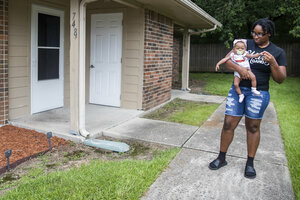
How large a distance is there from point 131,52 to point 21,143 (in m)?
3.26

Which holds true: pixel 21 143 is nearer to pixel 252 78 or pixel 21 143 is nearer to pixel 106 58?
pixel 106 58

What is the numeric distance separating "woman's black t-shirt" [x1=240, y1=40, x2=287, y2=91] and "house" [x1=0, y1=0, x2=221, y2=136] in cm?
257

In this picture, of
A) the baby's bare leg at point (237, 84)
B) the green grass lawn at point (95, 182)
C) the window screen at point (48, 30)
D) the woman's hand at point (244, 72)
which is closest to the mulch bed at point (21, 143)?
the green grass lawn at point (95, 182)

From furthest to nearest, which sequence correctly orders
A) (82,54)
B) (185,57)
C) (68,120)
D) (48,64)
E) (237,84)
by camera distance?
1. (185,57)
2. (48,64)
3. (68,120)
4. (82,54)
5. (237,84)

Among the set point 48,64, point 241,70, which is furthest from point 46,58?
point 241,70

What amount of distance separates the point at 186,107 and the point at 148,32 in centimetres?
231

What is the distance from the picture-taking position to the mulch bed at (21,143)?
12.7 ft

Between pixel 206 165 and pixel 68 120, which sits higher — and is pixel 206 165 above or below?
below

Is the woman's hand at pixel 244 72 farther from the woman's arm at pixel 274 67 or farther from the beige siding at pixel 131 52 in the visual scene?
the beige siding at pixel 131 52

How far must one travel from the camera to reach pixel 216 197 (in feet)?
9.71

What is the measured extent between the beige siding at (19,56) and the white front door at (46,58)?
0.12m

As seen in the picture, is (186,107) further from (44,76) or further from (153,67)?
(44,76)

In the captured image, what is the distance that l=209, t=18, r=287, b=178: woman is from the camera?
3.06m

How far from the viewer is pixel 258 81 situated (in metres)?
3.20
